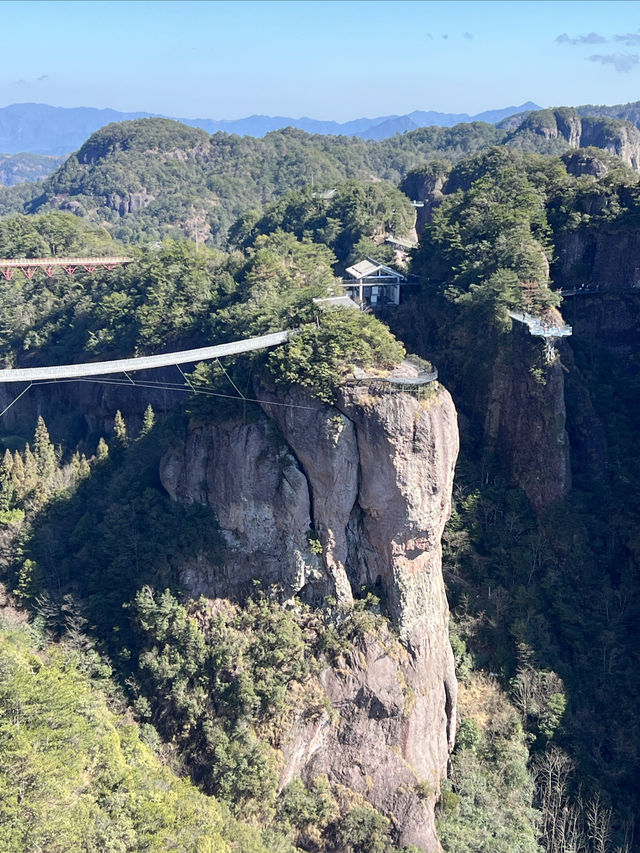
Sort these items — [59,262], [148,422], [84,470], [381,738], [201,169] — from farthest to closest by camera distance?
[201,169] < [59,262] < [148,422] < [84,470] < [381,738]

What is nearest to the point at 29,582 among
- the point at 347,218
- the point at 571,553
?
the point at 571,553

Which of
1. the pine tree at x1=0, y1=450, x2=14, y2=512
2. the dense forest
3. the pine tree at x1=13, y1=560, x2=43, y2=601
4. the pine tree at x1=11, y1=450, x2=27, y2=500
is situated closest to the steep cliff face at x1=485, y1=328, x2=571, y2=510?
the dense forest

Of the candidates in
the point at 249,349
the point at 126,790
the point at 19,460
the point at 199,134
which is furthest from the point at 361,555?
the point at 199,134

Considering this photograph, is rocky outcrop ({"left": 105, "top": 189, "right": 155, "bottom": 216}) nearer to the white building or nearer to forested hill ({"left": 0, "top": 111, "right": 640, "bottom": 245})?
forested hill ({"left": 0, "top": 111, "right": 640, "bottom": 245})

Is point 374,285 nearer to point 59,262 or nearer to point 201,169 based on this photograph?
point 59,262

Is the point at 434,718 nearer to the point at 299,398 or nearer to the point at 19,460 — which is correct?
the point at 299,398

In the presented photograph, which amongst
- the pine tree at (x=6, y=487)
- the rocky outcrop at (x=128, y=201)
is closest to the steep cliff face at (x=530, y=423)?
the pine tree at (x=6, y=487)
